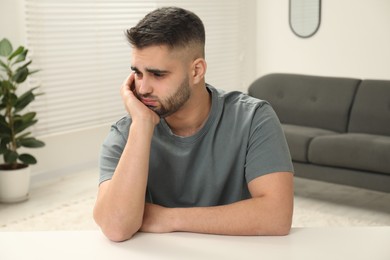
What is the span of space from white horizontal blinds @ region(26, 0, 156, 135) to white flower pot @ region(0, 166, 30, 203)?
540 millimetres

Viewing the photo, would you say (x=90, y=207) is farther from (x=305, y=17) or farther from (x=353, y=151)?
(x=305, y=17)

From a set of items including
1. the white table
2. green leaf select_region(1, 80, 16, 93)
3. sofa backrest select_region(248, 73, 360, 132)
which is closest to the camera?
the white table

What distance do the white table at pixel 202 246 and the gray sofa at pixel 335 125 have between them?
7.87 ft

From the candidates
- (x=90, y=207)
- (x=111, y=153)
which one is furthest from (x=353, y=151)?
(x=111, y=153)

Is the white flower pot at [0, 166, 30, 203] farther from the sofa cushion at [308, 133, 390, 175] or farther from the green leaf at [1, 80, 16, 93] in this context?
the sofa cushion at [308, 133, 390, 175]

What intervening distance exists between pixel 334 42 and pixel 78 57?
255 cm

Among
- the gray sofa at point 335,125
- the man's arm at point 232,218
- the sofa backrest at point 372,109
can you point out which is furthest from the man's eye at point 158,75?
the sofa backrest at point 372,109

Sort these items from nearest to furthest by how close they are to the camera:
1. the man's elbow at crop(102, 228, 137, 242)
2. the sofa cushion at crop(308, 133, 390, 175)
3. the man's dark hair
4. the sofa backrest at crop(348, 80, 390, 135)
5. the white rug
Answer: the man's elbow at crop(102, 228, 137, 242)
the man's dark hair
the white rug
the sofa cushion at crop(308, 133, 390, 175)
the sofa backrest at crop(348, 80, 390, 135)

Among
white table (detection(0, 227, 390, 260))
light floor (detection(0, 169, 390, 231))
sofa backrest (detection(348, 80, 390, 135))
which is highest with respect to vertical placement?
white table (detection(0, 227, 390, 260))

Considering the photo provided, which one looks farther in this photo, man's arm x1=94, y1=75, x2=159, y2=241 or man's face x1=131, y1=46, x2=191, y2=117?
man's face x1=131, y1=46, x2=191, y2=117

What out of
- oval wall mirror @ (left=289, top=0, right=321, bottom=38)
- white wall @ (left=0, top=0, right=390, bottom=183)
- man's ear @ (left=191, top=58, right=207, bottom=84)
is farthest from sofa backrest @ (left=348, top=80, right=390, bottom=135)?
man's ear @ (left=191, top=58, right=207, bottom=84)

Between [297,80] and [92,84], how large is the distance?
1.73m

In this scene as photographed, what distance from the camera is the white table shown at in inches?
53.2

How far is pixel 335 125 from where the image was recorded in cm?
448
